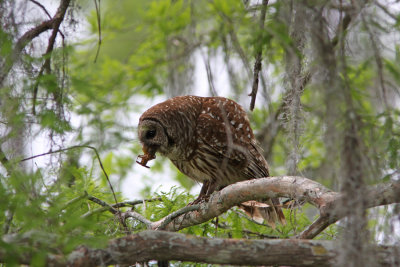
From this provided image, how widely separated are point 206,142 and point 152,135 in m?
0.58

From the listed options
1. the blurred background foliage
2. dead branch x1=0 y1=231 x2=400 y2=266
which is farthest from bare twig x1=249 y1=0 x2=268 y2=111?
dead branch x1=0 y1=231 x2=400 y2=266

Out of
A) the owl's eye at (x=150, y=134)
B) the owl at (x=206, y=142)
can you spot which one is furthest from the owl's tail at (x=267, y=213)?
the owl's eye at (x=150, y=134)

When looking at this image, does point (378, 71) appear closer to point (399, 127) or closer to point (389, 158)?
point (399, 127)

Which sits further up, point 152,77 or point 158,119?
point 152,77

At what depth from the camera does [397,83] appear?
288cm

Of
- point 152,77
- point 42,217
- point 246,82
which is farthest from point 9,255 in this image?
point 152,77

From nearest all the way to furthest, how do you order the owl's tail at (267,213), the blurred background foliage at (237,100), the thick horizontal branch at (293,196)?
the blurred background foliage at (237,100)
the thick horizontal branch at (293,196)
the owl's tail at (267,213)

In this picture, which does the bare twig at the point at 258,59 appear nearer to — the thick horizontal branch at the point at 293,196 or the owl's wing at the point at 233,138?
the thick horizontal branch at the point at 293,196

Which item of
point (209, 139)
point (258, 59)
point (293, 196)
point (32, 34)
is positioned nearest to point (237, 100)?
point (258, 59)

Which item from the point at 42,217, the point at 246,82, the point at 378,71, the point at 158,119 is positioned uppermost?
the point at 158,119

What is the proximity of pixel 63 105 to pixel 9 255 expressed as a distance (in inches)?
58.4

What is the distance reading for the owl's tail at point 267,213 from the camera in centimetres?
505

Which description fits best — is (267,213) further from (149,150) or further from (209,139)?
(149,150)

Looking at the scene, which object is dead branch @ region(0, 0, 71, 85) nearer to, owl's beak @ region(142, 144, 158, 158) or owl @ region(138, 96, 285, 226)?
owl @ region(138, 96, 285, 226)
